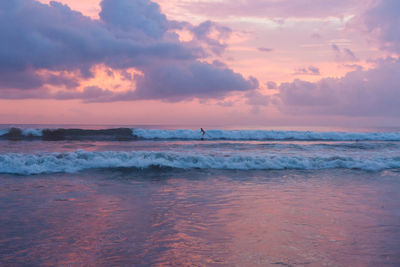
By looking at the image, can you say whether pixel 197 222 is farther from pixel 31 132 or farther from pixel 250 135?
pixel 250 135

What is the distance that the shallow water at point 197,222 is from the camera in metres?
4.61

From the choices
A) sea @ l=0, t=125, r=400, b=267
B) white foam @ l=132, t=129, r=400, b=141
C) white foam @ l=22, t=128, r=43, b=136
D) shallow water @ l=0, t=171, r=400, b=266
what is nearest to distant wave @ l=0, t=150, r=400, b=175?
sea @ l=0, t=125, r=400, b=267

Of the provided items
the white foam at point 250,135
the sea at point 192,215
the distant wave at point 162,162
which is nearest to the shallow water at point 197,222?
the sea at point 192,215

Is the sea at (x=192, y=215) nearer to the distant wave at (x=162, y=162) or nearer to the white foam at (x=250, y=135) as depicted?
the distant wave at (x=162, y=162)

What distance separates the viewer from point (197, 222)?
6.14 m

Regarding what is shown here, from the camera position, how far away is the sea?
465cm

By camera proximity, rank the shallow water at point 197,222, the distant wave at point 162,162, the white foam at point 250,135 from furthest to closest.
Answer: the white foam at point 250,135 → the distant wave at point 162,162 → the shallow water at point 197,222

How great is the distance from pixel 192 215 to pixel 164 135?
1243 inches

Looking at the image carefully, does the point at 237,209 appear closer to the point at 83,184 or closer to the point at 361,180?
the point at 83,184

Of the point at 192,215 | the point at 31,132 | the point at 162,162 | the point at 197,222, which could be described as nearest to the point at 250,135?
the point at 31,132

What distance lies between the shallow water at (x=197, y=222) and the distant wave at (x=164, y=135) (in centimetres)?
2245

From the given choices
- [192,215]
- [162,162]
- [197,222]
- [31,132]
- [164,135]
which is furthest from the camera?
[164,135]

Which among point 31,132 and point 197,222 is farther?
point 31,132

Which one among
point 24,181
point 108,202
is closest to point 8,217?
point 108,202
